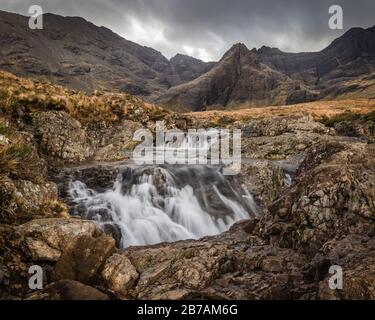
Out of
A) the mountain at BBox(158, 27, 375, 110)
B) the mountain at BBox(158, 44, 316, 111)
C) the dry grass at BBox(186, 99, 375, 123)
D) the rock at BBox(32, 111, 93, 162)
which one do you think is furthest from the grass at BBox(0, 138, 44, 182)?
the mountain at BBox(158, 27, 375, 110)

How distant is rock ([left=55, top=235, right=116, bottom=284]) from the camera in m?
7.81

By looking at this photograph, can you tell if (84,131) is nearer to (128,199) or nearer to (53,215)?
(128,199)

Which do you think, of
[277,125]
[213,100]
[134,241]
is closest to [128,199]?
[134,241]

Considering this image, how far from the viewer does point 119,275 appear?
8.08m

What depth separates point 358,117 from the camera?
4178 cm

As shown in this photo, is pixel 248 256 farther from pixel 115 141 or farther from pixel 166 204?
pixel 115 141

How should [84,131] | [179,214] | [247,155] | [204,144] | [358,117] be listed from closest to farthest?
[179,214] < [84,131] < [247,155] < [204,144] < [358,117]

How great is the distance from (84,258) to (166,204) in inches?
369

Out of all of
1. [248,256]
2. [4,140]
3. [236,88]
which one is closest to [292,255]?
[248,256]

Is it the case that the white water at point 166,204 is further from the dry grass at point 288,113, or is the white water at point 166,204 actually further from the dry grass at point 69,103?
the dry grass at point 288,113

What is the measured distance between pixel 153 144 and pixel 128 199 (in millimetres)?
15685

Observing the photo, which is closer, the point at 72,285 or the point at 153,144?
the point at 72,285

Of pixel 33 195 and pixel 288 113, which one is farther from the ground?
pixel 288 113

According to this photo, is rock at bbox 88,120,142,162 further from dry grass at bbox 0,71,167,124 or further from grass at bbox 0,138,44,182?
grass at bbox 0,138,44,182
